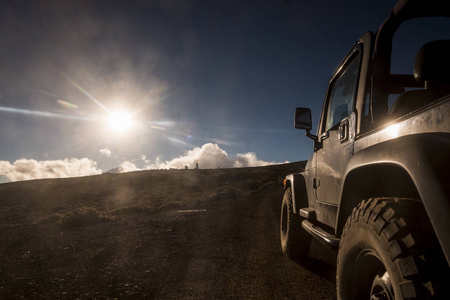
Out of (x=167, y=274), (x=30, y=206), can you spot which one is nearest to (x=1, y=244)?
(x=167, y=274)

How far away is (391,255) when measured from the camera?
128 centimetres

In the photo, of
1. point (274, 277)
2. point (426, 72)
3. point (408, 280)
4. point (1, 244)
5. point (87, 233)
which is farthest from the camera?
point (87, 233)

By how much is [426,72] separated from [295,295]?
264cm

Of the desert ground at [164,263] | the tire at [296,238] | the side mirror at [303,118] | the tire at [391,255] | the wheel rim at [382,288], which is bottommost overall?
the desert ground at [164,263]

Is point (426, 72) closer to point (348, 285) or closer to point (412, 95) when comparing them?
point (412, 95)

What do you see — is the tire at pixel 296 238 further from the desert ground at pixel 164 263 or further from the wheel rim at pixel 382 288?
the wheel rim at pixel 382 288

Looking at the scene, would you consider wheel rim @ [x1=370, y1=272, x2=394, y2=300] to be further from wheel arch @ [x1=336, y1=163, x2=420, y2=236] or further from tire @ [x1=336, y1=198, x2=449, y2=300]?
wheel arch @ [x1=336, y1=163, x2=420, y2=236]

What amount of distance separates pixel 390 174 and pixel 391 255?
2.07ft

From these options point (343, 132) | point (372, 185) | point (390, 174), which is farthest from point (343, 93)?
point (390, 174)

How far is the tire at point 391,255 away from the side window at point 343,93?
4.80 feet

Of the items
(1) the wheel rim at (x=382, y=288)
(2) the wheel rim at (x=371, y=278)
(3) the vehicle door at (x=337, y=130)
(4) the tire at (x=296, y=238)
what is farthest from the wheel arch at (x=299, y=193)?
(1) the wheel rim at (x=382, y=288)

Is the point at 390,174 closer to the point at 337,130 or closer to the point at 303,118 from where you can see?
the point at 337,130

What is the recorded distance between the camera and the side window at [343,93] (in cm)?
281

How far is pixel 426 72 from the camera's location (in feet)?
4.55
